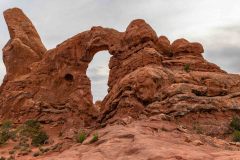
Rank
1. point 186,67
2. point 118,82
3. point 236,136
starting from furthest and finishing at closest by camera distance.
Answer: point 118,82 < point 186,67 < point 236,136

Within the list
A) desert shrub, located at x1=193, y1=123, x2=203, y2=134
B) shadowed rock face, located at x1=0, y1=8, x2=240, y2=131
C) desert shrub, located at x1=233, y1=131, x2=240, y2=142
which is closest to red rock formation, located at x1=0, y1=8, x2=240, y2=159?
shadowed rock face, located at x1=0, y1=8, x2=240, y2=131

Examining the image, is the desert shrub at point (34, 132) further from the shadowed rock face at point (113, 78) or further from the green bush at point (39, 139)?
the shadowed rock face at point (113, 78)

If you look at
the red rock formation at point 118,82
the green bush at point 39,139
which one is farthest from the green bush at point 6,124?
the green bush at point 39,139

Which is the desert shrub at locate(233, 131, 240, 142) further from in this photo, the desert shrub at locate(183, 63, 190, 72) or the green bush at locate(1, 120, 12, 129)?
the green bush at locate(1, 120, 12, 129)

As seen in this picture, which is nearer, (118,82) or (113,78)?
(118,82)

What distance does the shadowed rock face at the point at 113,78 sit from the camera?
3409 cm

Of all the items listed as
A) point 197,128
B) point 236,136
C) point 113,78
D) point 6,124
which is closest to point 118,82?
point 113,78

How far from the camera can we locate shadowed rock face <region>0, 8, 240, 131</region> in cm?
3409

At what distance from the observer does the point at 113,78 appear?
41250 mm

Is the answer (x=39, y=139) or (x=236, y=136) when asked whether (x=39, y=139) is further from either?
(x=236, y=136)

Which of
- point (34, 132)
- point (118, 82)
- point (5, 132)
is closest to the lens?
point (118, 82)

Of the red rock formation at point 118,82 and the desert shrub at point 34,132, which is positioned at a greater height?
the red rock formation at point 118,82

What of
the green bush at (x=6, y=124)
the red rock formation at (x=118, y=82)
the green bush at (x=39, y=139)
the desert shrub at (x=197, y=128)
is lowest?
the green bush at (x=39, y=139)

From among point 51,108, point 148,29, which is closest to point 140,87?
point 148,29
